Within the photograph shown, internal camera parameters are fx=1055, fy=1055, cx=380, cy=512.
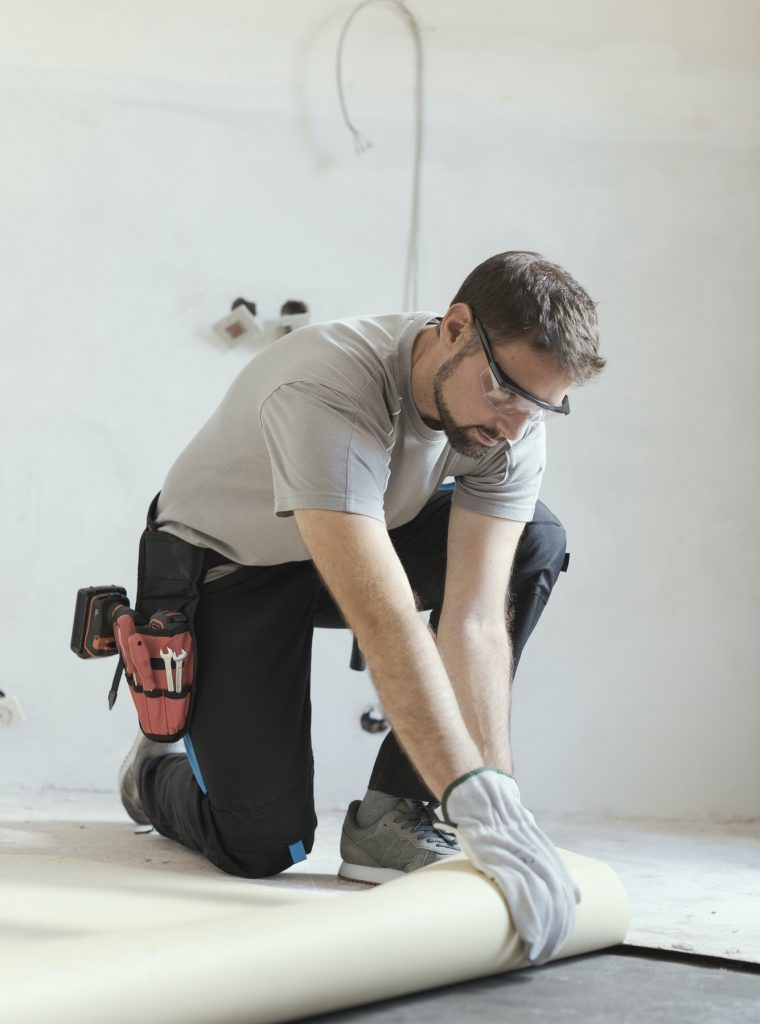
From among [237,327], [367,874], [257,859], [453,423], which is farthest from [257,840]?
[237,327]

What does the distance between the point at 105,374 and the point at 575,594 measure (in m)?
1.32

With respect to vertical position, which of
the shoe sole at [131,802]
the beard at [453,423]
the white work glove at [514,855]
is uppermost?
the beard at [453,423]

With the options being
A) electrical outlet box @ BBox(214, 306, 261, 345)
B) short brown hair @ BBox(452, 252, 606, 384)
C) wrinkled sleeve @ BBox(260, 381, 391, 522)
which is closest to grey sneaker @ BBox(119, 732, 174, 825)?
wrinkled sleeve @ BBox(260, 381, 391, 522)

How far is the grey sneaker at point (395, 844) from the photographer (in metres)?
1.71

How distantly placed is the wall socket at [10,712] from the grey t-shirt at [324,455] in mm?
918

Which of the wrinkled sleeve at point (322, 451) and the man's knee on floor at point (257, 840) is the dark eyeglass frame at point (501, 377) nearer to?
the wrinkled sleeve at point (322, 451)

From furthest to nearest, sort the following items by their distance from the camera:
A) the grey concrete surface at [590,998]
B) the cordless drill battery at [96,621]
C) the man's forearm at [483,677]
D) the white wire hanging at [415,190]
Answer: the white wire hanging at [415,190]
the cordless drill battery at [96,621]
the man's forearm at [483,677]
the grey concrete surface at [590,998]

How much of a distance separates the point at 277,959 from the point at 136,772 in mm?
1143

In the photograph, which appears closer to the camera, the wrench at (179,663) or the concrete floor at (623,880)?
the concrete floor at (623,880)

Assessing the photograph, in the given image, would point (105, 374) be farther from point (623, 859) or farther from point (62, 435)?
point (623, 859)

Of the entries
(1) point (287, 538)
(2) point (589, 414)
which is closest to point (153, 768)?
(1) point (287, 538)

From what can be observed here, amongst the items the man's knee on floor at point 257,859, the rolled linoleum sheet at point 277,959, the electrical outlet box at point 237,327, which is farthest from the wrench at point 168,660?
the electrical outlet box at point 237,327

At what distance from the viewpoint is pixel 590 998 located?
3.85 ft

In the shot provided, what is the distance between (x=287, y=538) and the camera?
1784 mm
